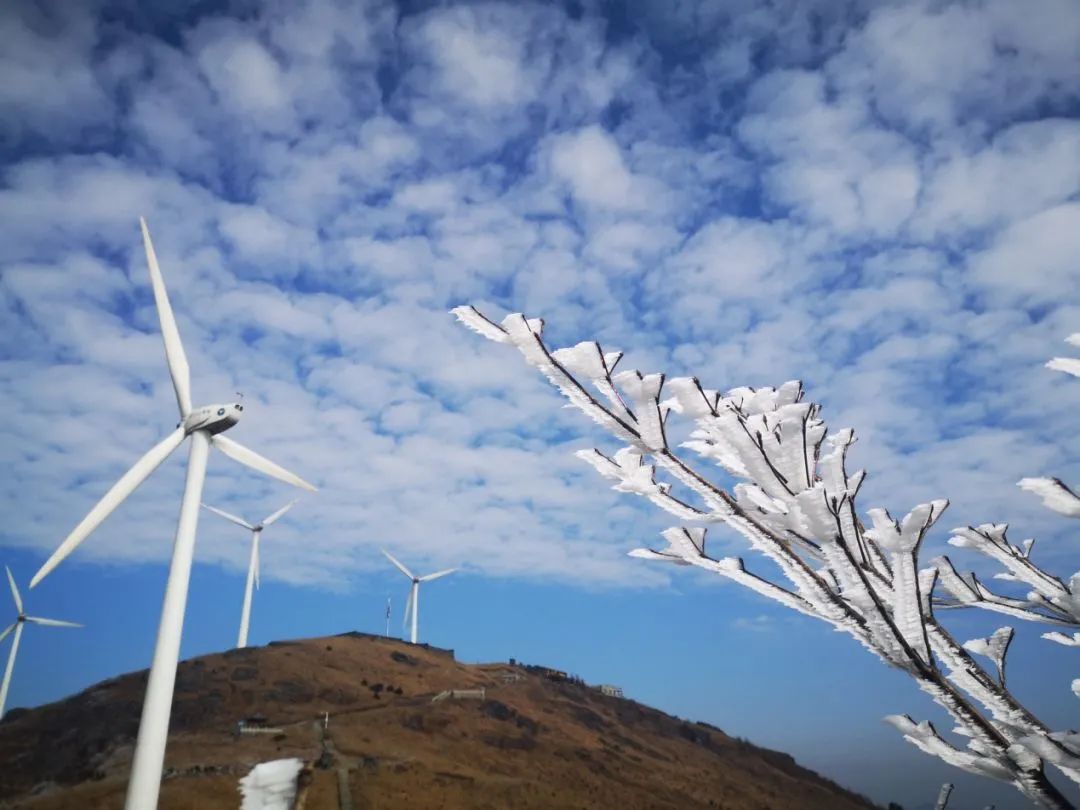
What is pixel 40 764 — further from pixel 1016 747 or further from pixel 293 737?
pixel 1016 747

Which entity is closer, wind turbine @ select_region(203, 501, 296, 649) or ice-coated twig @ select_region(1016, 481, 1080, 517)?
ice-coated twig @ select_region(1016, 481, 1080, 517)

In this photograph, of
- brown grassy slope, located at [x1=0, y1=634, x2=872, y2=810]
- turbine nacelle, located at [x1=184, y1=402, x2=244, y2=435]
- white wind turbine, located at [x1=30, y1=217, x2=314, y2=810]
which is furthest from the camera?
brown grassy slope, located at [x1=0, y1=634, x2=872, y2=810]

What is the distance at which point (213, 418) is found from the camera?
1998 centimetres

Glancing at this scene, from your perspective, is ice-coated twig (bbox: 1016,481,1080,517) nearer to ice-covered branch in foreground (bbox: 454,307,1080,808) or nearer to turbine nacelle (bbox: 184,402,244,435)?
ice-covered branch in foreground (bbox: 454,307,1080,808)

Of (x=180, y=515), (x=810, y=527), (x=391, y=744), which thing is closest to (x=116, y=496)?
(x=180, y=515)

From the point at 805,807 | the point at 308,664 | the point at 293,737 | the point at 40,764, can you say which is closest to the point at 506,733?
the point at 293,737

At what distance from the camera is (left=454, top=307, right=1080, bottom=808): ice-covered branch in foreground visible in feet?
8.45

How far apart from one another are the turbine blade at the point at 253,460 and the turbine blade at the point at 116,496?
1.24 m

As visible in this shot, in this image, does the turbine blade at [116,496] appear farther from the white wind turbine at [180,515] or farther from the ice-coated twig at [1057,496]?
the ice-coated twig at [1057,496]

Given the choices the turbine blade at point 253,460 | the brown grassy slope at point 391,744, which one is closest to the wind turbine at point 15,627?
the brown grassy slope at point 391,744

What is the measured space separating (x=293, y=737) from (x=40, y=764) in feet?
66.4

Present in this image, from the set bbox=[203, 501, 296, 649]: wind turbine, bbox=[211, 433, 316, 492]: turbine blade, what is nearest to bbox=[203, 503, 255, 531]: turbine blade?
bbox=[203, 501, 296, 649]: wind turbine

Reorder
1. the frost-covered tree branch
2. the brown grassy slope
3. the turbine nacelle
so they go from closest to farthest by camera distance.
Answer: the frost-covered tree branch → the turbine nacelle → the brown grassy slope

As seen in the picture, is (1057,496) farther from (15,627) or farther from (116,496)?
(15,627)
